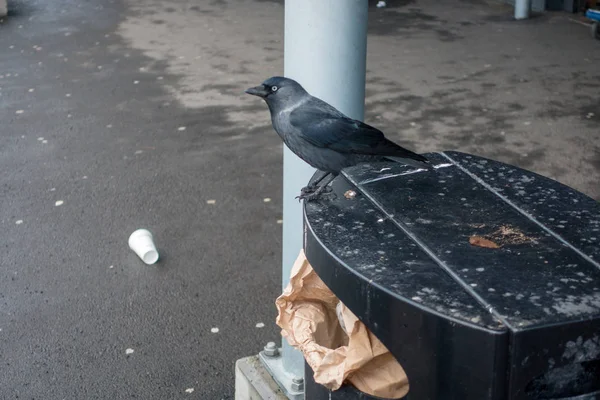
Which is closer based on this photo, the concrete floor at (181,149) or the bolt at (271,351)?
the bolt at (271,351)

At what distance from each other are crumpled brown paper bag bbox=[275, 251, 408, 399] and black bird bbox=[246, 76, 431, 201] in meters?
0.44

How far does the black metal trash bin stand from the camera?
5.74ft

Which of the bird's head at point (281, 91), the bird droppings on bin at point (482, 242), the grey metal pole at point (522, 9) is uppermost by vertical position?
the bird's head at point (281, 91)

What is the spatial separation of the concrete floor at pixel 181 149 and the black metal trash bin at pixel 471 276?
2081 mm

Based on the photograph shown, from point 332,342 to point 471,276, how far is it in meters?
0.67

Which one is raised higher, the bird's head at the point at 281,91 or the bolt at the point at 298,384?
the bird's head at the point at 281,91

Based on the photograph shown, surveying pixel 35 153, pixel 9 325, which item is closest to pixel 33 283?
pixel 9 325

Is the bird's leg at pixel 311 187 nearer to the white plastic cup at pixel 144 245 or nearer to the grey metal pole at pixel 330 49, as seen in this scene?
the grey metal pole at pixel 330 49

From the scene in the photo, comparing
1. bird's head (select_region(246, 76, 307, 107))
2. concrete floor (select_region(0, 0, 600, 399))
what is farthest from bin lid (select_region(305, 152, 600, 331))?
concrete floor (select_region(0, 0, 600, 399))

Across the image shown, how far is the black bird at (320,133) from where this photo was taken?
2.90 m

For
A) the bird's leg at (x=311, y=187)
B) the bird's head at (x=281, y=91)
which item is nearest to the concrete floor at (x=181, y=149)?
the bird's leg at (x=311, y=187)

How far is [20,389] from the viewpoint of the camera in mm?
4129

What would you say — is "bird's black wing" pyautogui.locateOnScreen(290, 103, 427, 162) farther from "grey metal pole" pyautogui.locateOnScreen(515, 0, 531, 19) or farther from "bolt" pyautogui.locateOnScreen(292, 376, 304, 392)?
"grey metal pole" pyautogui.locateOnScreen(515, 0, 531, 19)

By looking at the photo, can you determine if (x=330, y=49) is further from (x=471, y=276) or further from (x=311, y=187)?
(x=471, y=276)
